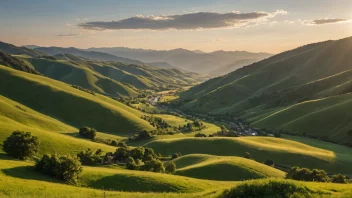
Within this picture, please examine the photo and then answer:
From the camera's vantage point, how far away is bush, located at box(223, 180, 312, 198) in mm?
23891

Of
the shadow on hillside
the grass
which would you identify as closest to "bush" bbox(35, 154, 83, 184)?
the shadow on hillside

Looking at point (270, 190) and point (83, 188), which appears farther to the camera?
point (83, 188)

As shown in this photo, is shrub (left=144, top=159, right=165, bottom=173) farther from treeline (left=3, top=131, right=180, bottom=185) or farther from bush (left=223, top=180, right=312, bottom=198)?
bush (left=223, top=180, right=312, bottom=198)

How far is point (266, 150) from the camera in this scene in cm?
12962

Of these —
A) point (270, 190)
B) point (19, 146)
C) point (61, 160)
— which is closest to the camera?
point (270, 190)

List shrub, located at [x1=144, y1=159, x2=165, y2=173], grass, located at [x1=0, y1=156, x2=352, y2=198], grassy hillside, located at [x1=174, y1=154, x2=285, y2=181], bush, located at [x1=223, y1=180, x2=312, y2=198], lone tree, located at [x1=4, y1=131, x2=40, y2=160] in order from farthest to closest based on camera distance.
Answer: grassy hillside, located at [x1=174, y1=154, x2=285, y2=181] → shrub, located at [x1=144, y1=159, x2=165, y2=173] → lone tree, located at [x1=4, y1=131, x2=40, y2=160] → grass, located at [x1=0, y1=156, x2=352, y2=198] → bush, located at [x1=223, y1=180, x2=312, y2=198]

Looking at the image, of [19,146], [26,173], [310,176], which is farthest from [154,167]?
[310,176]

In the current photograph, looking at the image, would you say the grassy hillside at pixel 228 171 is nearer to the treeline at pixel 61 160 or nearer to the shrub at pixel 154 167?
the shrub at pixel 154 167

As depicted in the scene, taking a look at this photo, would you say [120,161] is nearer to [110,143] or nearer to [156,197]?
[110,143]

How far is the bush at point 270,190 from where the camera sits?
2389 cm

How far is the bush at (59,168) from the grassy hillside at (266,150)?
278ft

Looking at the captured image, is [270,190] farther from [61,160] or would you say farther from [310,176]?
[310,176]

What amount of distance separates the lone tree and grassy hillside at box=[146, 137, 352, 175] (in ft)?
250

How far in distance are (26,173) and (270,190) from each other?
3983 cm
